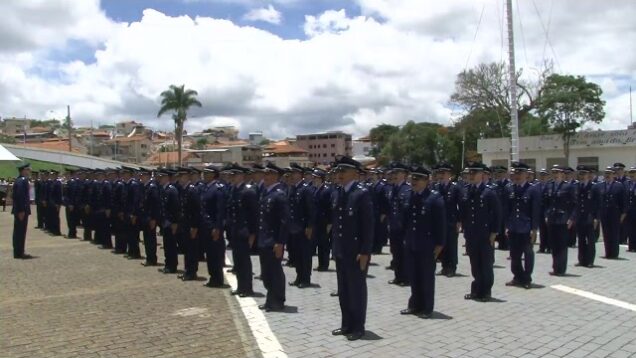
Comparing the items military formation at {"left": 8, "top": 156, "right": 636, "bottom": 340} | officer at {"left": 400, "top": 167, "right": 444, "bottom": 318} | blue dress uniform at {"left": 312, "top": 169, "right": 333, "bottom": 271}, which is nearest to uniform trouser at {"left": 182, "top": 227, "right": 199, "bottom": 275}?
military formation at {"left": 8, "top": 156, "right": 636, "bottom": 340}

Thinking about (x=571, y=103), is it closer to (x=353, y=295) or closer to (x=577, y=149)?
(x=577, y=149)

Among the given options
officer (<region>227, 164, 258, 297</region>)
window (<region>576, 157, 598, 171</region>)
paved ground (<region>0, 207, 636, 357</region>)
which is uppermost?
window (<region>576, 157, 598, 171</region>)

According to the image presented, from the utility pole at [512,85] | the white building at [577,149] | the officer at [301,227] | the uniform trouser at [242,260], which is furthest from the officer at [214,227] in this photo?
the white building at [577,149]

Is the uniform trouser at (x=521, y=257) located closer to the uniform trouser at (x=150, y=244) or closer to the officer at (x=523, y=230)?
the officer at (x=523, y=230)

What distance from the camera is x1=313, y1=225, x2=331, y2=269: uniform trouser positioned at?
10.7m

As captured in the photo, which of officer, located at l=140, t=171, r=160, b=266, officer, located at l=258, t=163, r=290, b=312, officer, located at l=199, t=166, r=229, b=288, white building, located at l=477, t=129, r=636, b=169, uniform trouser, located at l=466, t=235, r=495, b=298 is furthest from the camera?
white building, located at l=477, t=129, r=636, b=169

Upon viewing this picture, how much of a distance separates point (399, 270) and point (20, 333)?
5543 millimetres

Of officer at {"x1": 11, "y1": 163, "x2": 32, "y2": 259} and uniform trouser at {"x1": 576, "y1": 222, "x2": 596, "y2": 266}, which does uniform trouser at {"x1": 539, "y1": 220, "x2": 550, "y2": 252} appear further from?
officer at {"x1": 11, "y1": 163, "x2": 32, "y2": 259}

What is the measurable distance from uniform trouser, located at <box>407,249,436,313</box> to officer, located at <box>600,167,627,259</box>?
653 centimetres

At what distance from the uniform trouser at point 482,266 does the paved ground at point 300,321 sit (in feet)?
0.78

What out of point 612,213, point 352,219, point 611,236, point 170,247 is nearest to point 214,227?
point 170,247

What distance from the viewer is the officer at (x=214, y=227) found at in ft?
29.3

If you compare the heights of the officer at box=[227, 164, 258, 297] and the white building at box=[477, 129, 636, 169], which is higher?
the white building at box=[477, 129, 636, 169]

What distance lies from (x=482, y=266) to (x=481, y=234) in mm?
463
